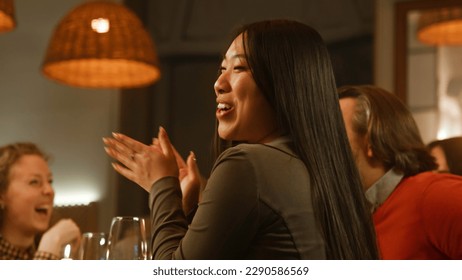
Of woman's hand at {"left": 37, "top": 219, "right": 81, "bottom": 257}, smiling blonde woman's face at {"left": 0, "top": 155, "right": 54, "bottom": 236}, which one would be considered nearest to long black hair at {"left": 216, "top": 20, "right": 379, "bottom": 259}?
woman's hand at {"left": 37, "top": 219, "right": 81, "bottom": 257}

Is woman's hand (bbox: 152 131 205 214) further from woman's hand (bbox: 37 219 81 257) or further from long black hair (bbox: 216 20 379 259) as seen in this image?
woman's hand (bbox: 37 219 81 257)

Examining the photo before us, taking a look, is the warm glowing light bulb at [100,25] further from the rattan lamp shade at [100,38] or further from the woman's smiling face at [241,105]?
the woman's smiling face at [241,105]

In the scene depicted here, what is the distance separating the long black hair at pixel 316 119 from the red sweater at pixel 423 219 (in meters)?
0.39

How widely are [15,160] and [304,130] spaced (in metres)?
1.29

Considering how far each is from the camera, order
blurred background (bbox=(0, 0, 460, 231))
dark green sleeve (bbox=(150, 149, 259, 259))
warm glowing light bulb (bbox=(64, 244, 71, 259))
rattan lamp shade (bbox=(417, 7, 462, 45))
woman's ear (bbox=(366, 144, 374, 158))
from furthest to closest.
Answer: blurred background (bbox=(0, 0, 460, 231))
rattan lamp shade (bbox=(417, 7, 462, 45))
woman's ear (bbox=(366, 144, 374, 158))
warm glowing light bulb (bbox=(64, 244, 71, 259))
dark green sleeve (bbox=(150, 149, 259, 259))

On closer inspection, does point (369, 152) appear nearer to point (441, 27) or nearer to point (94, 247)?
point (94, 247)

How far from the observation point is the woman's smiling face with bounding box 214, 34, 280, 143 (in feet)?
3.31

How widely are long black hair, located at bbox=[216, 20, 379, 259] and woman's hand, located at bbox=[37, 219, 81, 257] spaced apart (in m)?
0.88

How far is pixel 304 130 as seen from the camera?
0.96 m

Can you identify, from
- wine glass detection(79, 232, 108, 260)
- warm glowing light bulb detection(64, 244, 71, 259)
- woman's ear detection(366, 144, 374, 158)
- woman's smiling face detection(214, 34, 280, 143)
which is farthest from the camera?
woman's ear detection(366, 144, 374, 158)

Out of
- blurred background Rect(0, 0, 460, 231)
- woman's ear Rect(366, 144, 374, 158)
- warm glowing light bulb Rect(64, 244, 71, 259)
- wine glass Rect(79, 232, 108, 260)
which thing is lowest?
warm glowing light bulb Rect(64, 244, 71, 259)

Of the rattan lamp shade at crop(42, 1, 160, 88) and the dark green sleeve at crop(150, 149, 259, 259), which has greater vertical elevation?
the rattan lamp shade at crop(42, 1, 160, 88)

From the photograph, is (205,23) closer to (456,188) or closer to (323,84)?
(456,188)
